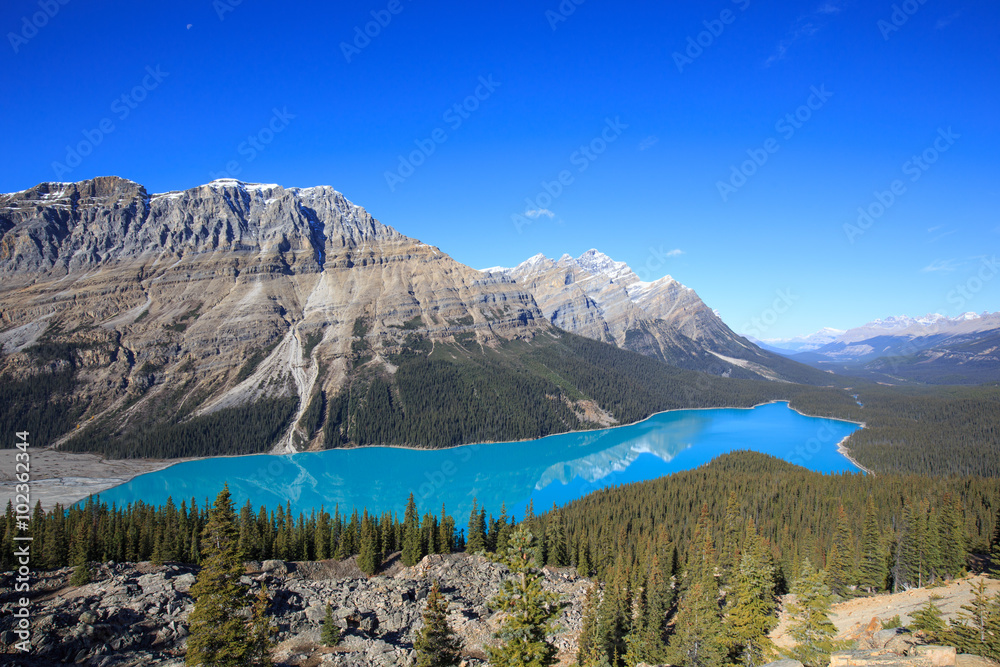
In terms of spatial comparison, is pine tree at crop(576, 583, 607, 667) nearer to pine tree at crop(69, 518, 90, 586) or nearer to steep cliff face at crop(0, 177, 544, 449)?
pine tree at crop(69, 518, 90, 586)

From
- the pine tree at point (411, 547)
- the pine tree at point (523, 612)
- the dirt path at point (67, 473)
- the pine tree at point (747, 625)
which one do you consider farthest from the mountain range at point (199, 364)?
the pine tree at point (523, 612)

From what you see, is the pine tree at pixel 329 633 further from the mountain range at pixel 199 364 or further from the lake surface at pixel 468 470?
the mountain range at pixel 199 364

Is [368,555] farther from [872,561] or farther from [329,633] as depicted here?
[872,561]

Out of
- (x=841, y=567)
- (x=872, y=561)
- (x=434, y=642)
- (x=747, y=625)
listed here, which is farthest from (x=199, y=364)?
(x=872, y=561)

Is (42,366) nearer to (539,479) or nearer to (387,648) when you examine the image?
(539,479)

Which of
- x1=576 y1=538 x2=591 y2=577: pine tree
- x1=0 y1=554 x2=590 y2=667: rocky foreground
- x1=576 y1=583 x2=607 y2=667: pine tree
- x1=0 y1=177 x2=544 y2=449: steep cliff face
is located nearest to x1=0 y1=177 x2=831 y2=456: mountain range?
x1=0 y1=177 x2=544 y2=449: steep cliff face
